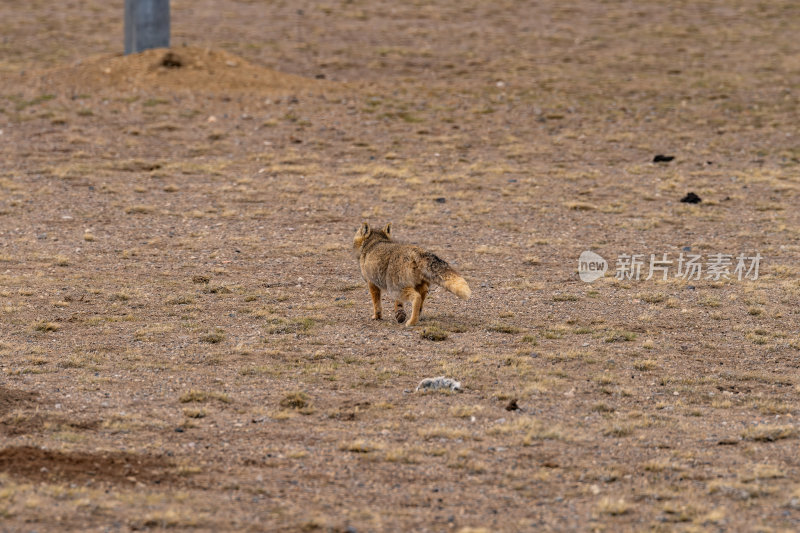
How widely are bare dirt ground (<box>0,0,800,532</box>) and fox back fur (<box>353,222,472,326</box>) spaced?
0.33m

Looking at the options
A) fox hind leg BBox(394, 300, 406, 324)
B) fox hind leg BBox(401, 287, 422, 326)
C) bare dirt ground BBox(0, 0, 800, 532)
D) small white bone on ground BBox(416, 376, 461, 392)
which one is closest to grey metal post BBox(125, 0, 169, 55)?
bare dirt ground BBox(0, 0, 800, 532)

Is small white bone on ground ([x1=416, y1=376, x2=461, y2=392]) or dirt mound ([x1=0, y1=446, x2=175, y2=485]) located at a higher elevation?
dirt mound ([x1=0, y1=446, x2=175, y2=485])

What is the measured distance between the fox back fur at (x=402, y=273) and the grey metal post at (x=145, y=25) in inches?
524

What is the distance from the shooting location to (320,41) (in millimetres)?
27234

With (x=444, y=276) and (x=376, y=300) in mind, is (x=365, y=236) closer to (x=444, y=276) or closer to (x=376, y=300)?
(x=376, y=300)

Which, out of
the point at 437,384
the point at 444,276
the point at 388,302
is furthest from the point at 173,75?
the point at 437,384

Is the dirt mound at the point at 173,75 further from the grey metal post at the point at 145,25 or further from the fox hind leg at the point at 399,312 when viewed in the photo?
the fox hind leg at the point at 399,312

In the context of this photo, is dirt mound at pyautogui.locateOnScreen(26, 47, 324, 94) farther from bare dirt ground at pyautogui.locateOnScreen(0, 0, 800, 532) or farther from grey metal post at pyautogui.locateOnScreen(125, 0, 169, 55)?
grey metal post at pyautogui.locateOnScreen(125, 0, 169, 55)

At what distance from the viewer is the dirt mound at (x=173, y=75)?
22.5 meters

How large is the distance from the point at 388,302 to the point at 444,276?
6.49ft

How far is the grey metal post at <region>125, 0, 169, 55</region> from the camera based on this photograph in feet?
75.8

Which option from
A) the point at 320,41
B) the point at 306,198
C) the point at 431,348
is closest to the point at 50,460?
the point at 431,348

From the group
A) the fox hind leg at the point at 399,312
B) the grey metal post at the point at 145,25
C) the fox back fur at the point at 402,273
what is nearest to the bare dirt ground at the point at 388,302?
the fox hind leg at the point at 399,312

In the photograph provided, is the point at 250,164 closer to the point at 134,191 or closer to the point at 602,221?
the point at 134,191
